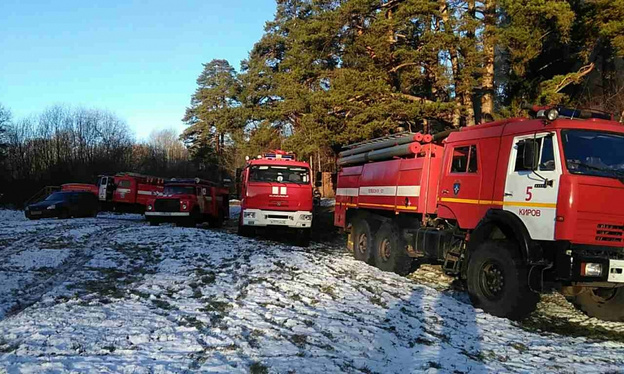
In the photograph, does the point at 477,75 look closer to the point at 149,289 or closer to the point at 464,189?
the point at 464,189

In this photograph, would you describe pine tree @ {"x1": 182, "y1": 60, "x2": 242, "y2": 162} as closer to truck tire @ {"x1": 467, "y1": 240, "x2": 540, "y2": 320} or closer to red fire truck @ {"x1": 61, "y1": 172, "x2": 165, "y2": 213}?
red fire truck @ {"x1": 61, "y1": 172, "x2": 165, "y2": 213}

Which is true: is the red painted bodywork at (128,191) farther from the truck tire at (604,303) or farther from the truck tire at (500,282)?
the truck tire at (604,303)

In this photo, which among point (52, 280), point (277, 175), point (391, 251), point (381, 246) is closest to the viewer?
point (52, 280)

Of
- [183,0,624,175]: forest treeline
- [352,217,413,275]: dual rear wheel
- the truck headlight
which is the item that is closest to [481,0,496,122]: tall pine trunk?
[183,0,624,175]: forest treeline

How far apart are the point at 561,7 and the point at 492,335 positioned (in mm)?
12924

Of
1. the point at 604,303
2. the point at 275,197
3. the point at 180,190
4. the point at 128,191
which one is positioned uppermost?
the point at 275,197

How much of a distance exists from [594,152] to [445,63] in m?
14.3

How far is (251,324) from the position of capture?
6.44 m

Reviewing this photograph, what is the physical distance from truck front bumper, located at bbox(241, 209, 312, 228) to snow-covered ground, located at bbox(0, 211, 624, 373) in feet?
A: 15.5

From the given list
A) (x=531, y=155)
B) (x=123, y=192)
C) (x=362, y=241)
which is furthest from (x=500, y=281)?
(x=123, y=192)

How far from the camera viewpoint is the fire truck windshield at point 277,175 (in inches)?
640

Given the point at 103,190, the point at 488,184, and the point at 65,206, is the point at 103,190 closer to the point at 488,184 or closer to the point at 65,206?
the point at 65,206

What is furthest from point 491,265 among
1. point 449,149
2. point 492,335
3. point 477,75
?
point 477,75

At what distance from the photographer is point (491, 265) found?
8.06 meters
